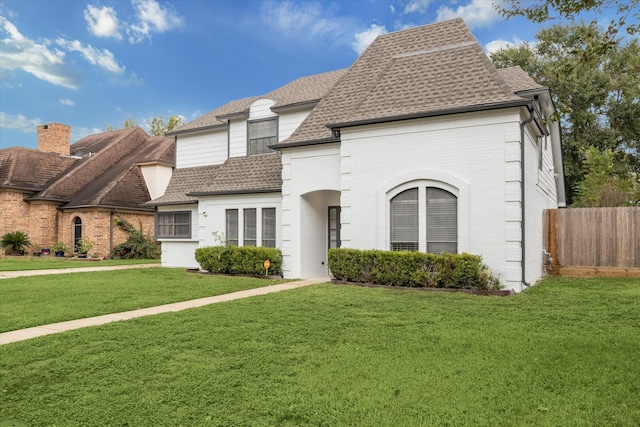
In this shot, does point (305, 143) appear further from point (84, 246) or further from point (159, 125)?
point (159, 125)

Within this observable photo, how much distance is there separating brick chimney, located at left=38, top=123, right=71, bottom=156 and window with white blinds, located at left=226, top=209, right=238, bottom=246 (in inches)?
799

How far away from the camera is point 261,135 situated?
Result: 58.0ft

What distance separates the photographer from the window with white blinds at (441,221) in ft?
37.9

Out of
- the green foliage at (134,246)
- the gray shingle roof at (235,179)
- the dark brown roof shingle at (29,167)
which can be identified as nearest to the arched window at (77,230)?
the green foliage at (134,246)

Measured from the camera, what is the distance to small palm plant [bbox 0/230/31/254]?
971 inches

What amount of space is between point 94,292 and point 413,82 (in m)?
9.89

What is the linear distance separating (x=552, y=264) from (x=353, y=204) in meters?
7.44

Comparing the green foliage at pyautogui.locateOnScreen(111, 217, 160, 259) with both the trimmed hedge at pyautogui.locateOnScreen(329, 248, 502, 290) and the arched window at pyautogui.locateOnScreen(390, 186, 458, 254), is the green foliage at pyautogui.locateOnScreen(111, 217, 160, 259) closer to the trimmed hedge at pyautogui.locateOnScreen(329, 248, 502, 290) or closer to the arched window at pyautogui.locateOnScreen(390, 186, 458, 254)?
the trimmed hedge at pyautogui.locateOnScreen(329, 248, 502, 290)

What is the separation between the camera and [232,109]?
19.7 meters

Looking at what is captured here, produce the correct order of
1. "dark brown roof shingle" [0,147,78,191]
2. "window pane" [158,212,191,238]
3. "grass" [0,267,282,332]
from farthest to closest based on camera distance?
"dark brown roof shingle" [0,147,78,191]
"window pane" [158,212,191,238]
"grass" [0,267,282,332]

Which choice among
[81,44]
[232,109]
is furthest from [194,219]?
[81,44]

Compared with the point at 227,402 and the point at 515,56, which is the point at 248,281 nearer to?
the point at 227,402

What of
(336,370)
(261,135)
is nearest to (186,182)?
(261,135)

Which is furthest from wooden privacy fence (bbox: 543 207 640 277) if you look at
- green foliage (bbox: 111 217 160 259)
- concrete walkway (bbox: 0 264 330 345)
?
green foliage (bbox: 111 217 160 259)
